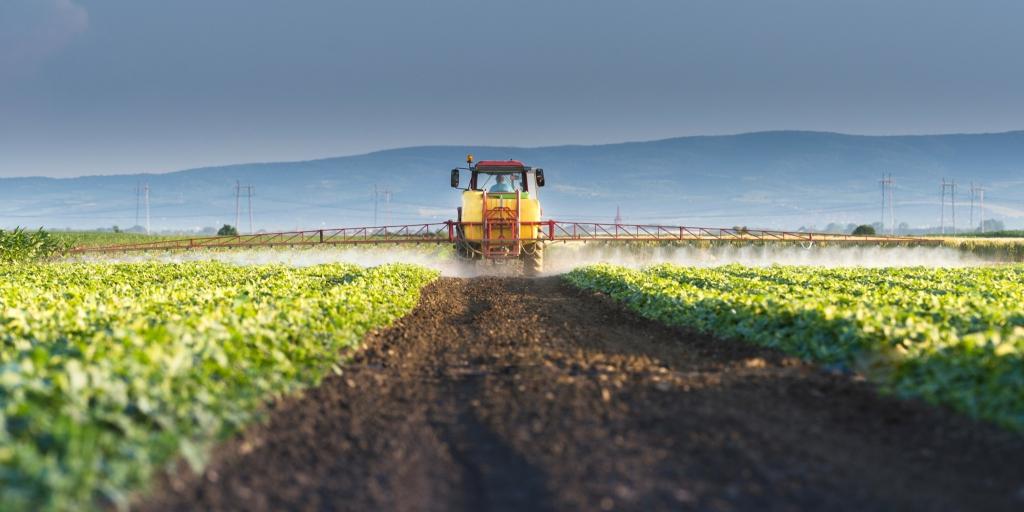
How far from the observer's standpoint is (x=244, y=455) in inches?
248

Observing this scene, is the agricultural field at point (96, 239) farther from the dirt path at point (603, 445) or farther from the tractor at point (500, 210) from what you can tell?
the dirt path at point (603, 445)

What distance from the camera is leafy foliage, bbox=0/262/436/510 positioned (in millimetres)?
4938

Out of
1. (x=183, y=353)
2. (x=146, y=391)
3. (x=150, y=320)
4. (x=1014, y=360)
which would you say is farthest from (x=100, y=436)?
(x=1014, y=360)

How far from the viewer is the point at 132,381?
6281 millimetres

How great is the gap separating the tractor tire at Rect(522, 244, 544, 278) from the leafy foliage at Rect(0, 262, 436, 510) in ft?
61.8

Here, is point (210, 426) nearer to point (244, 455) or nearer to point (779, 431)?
point (244, 455)

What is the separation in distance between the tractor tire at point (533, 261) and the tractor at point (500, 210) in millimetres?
475

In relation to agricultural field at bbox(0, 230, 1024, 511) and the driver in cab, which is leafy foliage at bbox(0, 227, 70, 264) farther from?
agricultural field at bbox(0, 230, 1024, 511)

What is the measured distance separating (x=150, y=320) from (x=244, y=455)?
5178mm

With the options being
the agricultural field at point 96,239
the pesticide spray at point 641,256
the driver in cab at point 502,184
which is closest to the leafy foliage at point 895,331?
the driver in cab at point 502,184

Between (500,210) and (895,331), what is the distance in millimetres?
20886

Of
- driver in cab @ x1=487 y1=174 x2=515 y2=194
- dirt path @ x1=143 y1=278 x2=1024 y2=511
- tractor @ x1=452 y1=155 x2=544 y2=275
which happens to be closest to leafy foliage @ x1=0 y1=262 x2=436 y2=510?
dirt path @ x1=143 y1=278 x2=1024 y2=511

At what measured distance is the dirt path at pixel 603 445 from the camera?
5578 mm

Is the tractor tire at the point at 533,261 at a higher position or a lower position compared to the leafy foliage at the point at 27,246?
lower
